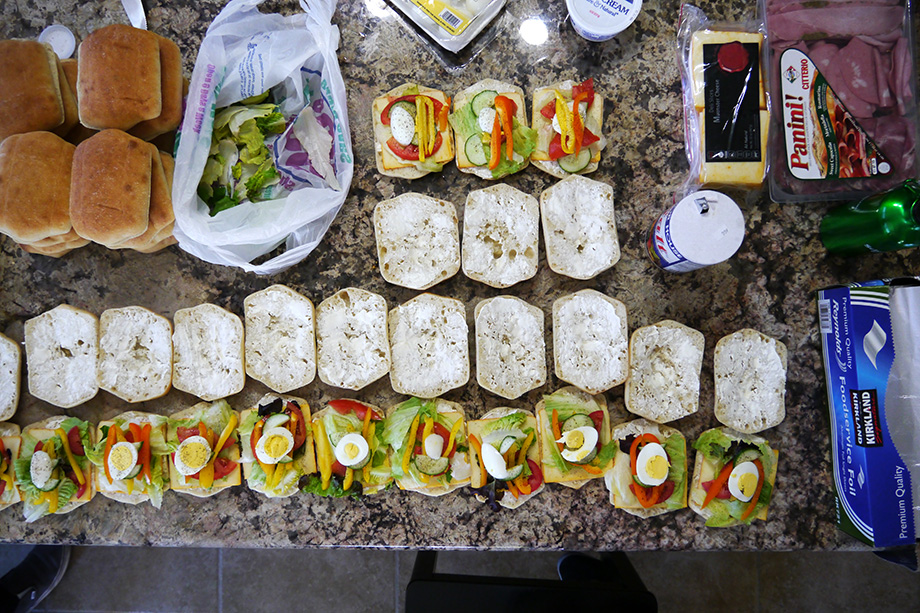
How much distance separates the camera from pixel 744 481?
166cm

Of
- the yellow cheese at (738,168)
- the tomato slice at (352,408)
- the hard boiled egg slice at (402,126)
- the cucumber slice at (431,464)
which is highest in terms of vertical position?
the hard boiled egg slice at (402,126)

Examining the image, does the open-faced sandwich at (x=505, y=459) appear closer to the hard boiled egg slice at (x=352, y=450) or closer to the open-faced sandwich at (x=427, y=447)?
the open-faced sandwich at (x=427, y=447)

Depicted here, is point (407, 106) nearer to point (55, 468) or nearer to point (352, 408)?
point (352, 408)

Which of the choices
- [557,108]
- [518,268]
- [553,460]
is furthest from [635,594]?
[557,108]

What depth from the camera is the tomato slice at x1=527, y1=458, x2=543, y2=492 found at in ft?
5.57

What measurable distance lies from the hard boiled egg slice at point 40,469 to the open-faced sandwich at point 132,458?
120 millimetres

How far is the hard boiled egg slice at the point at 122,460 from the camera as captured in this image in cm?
165

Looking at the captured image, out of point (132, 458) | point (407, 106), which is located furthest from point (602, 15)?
point (132, 458)

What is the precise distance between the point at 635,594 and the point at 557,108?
168 cm

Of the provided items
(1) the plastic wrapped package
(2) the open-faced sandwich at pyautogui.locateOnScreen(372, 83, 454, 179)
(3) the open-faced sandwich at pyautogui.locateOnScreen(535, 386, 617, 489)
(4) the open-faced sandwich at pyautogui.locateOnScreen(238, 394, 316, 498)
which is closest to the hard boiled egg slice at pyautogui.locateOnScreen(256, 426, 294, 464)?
(4) the open-faced sandwich at pyautogui.locateOnScreen(238, 394, 316, 498)

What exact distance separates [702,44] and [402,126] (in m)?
1.03

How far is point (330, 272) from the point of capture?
1825 millimetres

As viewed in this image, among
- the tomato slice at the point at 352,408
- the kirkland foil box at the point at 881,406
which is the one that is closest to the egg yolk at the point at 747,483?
the kirkland foil box at the point at 881,406

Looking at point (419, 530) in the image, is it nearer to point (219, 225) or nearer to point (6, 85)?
point (219, 225)
